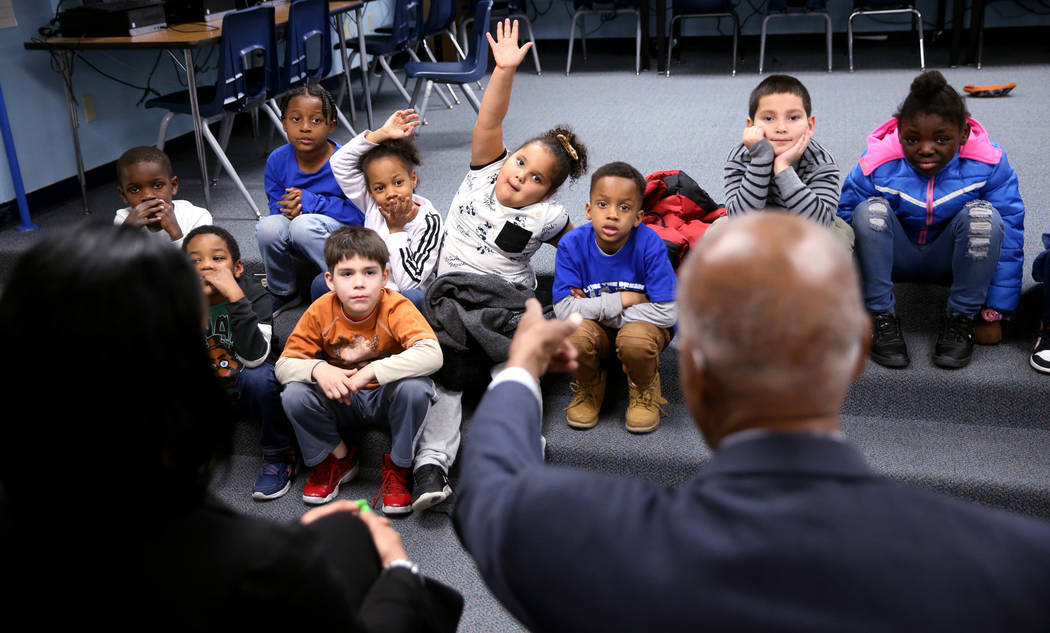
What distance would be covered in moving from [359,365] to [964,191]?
162 cm

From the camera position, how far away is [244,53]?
3766mm

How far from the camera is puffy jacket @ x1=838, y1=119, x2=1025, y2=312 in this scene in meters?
2.32

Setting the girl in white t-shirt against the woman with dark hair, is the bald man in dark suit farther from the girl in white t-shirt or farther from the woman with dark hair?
the girl in white t-shirt

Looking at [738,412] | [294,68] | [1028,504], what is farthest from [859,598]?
[294,68]

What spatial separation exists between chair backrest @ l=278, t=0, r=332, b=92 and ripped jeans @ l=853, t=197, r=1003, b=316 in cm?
277

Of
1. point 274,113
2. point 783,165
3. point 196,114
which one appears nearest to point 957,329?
point 783,165

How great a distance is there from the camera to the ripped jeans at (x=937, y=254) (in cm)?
227

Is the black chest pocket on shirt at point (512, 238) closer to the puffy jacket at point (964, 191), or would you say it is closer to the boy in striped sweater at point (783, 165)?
the boy in striped sweater at point (783, 165)

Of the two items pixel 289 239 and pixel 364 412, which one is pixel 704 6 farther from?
pixel 364 412

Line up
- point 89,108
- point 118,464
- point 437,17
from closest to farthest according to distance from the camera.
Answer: point 118,464 → point 89,108 → point 437,17

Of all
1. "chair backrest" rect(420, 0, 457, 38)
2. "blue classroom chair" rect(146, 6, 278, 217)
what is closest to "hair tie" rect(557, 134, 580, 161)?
"blue classroom chair" rect(146, 6, 278, 217)

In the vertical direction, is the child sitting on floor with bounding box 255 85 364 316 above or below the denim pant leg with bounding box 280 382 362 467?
above

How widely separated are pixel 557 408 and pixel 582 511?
5.29 ft

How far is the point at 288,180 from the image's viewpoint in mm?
2803
